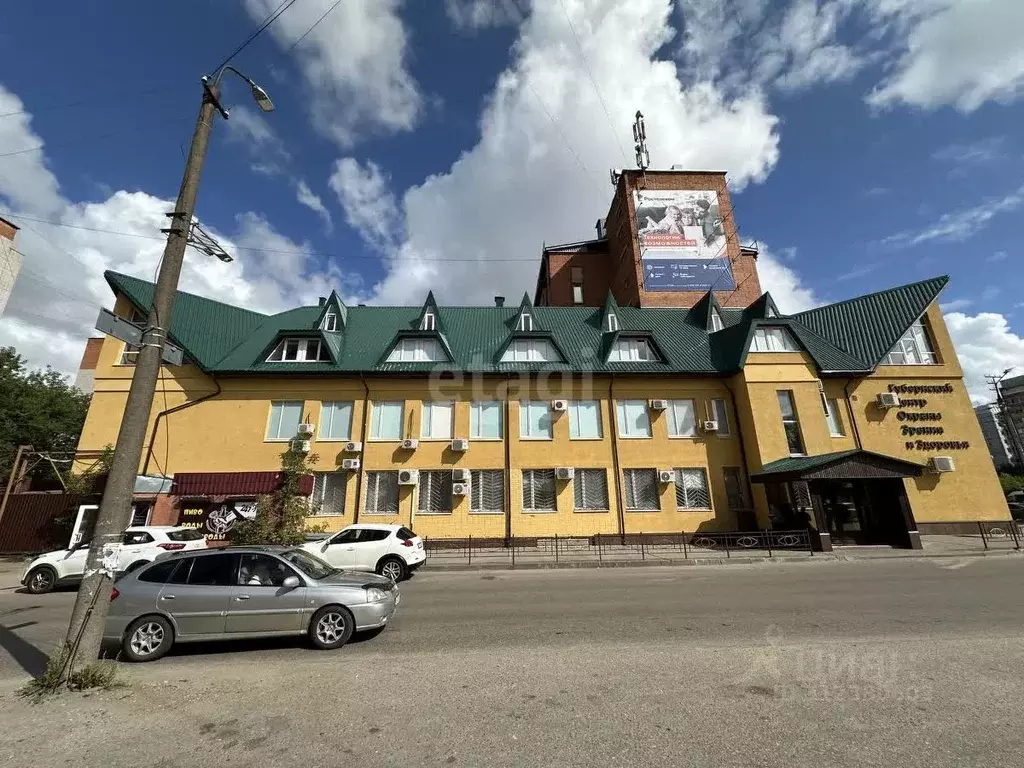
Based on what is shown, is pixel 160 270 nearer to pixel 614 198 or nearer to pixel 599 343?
pixel 599 343

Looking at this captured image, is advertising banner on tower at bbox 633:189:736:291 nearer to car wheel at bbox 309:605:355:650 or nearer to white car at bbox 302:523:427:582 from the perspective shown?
white car at bbox 302:523:427:582

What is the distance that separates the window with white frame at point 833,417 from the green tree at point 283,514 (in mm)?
24022

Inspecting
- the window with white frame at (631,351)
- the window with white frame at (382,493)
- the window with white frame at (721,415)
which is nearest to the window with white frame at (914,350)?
the window with white frame at (721,415)

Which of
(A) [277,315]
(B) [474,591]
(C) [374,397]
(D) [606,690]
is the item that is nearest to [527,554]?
(B) [474,591]

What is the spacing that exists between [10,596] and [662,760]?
16.5 m

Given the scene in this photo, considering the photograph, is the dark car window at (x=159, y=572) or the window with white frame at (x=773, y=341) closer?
the dark car window at (x=159, y=572)

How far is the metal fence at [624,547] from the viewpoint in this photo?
16.0 m

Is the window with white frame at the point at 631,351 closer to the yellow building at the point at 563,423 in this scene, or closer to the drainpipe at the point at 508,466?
the yellow building at the point at 563,423

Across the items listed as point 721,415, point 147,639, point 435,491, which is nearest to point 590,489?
point 435,491

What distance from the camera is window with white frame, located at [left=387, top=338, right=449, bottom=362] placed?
22.0 m

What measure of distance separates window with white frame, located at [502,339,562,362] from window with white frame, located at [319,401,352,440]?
7985 mm

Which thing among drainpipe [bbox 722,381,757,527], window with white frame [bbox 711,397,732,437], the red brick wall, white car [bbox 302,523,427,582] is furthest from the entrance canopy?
the red brick wall

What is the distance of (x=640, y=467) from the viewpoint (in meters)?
20.5

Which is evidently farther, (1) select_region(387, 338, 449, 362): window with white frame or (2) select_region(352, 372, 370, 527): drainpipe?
(1) select_region(387, 338, 449, 362): window with white frame
